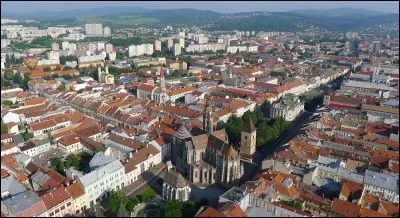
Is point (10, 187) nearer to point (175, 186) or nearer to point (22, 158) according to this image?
point (22, 158)

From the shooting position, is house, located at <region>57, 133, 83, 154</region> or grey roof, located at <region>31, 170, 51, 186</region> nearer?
grey roof, located at <region>31, 170, 51, 186</region>

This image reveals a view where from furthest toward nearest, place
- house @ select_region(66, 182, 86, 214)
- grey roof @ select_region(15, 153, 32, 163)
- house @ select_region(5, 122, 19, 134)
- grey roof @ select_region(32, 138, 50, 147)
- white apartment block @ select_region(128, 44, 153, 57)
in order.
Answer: white apartment block @ select_region(128, 44, 153, 57)
house @ select_region(5, 122, 19, 134)
grey roof @ select_region(32, 138, 50, 147)
grey roof @ select_region(15, 153, 32, 163)
house @ select_region(66, 182, 86, 214)

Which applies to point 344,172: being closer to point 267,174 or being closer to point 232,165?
point 267,174

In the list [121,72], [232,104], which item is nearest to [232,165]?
[232,104]

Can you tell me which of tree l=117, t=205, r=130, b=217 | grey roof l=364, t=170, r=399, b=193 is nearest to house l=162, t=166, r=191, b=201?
tree l=117, t=205, r=130, b=217

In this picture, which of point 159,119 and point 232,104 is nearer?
point 159,119

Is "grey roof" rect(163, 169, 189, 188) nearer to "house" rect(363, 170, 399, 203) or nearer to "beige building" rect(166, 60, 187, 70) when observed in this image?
"house" rect(363, 170, 399, 203)

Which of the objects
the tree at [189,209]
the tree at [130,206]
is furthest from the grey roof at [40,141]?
the tree at [189,209]
